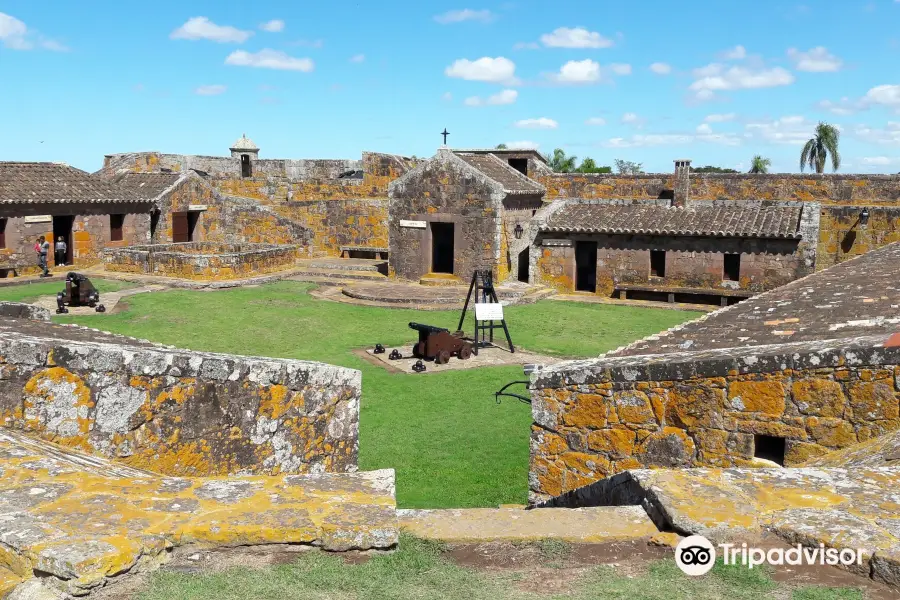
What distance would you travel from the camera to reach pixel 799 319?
8.50 m

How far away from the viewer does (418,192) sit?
2569cm

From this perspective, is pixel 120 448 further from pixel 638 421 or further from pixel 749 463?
pixel 749 463

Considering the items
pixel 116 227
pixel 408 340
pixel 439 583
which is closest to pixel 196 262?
pixel 116 227

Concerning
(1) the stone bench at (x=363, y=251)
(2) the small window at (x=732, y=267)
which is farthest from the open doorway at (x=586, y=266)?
(1) the stone bench at (x=363, y=251)

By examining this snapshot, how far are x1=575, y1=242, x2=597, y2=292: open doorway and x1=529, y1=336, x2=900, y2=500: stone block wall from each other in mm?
19764

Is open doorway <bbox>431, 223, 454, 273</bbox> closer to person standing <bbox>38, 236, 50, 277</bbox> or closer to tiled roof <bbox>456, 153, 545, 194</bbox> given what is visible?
tiled roof <bbox>456, 153, 545, 194</bbox>

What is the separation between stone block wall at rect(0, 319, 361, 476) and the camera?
445cm

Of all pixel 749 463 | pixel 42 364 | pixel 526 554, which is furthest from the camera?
pixel 749 463

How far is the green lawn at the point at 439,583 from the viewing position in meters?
2.86

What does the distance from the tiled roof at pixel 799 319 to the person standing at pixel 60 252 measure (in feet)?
72.4

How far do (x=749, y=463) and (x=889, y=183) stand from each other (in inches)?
992

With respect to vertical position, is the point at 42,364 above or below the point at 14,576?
above

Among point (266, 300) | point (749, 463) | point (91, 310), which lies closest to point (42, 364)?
point (749, 463)

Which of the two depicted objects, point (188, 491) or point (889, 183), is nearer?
point (188, 491)
